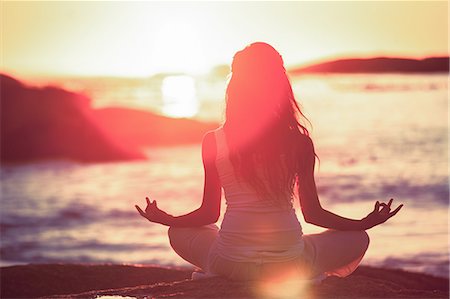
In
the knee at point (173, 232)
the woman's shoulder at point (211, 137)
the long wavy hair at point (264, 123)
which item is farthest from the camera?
the knee at point (173, 232)

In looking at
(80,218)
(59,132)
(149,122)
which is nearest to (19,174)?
(59,132)

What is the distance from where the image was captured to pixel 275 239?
5.68 metres

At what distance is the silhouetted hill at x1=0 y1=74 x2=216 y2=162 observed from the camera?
40.4m

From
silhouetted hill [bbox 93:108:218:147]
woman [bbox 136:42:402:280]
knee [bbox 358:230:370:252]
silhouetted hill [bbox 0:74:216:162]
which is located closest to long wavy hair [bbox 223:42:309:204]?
woman [bbox 136:42:402:280]

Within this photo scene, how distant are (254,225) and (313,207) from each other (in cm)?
42

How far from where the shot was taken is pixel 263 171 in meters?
5.70

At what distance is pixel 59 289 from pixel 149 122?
48397mm

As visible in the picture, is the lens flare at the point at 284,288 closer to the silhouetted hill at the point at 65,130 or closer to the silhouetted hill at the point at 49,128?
the silhouetted hill at the point at 65,130

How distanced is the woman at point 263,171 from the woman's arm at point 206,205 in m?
0.01

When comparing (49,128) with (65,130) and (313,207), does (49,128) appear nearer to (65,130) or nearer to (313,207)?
(65,130)

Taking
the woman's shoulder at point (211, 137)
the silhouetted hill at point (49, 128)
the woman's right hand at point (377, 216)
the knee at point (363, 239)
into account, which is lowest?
the knee at point (363, 239)

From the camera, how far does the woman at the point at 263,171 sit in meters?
5.65

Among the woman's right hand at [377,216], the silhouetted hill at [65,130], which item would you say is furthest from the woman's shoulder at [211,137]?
the silhouetted hill at [65,130]

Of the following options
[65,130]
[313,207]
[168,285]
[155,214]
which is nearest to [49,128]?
[65,130]
